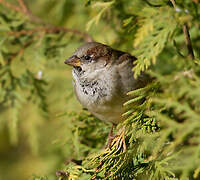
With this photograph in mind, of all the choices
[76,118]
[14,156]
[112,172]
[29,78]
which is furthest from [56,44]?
[14,156]

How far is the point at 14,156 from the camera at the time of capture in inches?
158

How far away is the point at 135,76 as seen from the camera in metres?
1.49

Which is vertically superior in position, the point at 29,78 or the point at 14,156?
the point at 29,78

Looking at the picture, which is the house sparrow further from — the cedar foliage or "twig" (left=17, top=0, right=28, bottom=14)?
"twig" (left=17, top=0, right=28, bottom=14)

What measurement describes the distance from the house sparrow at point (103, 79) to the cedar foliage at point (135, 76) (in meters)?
0.07

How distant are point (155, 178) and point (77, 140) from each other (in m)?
0.68

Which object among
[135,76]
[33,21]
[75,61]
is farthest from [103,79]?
[33,21]

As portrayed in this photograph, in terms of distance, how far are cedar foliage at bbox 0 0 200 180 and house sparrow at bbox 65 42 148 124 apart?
7cm

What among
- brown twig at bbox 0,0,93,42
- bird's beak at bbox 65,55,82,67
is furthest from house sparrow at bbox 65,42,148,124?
brown twig at bbox 0,0,93,42

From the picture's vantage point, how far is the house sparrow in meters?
1.78

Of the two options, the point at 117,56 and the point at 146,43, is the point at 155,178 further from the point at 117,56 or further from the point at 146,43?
the point at 117,56

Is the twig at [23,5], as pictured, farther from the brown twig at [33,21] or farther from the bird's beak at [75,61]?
the bird's beak at [75,61]

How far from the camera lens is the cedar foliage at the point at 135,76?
1270 millimetres

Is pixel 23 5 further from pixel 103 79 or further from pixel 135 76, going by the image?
pixel 135 76
